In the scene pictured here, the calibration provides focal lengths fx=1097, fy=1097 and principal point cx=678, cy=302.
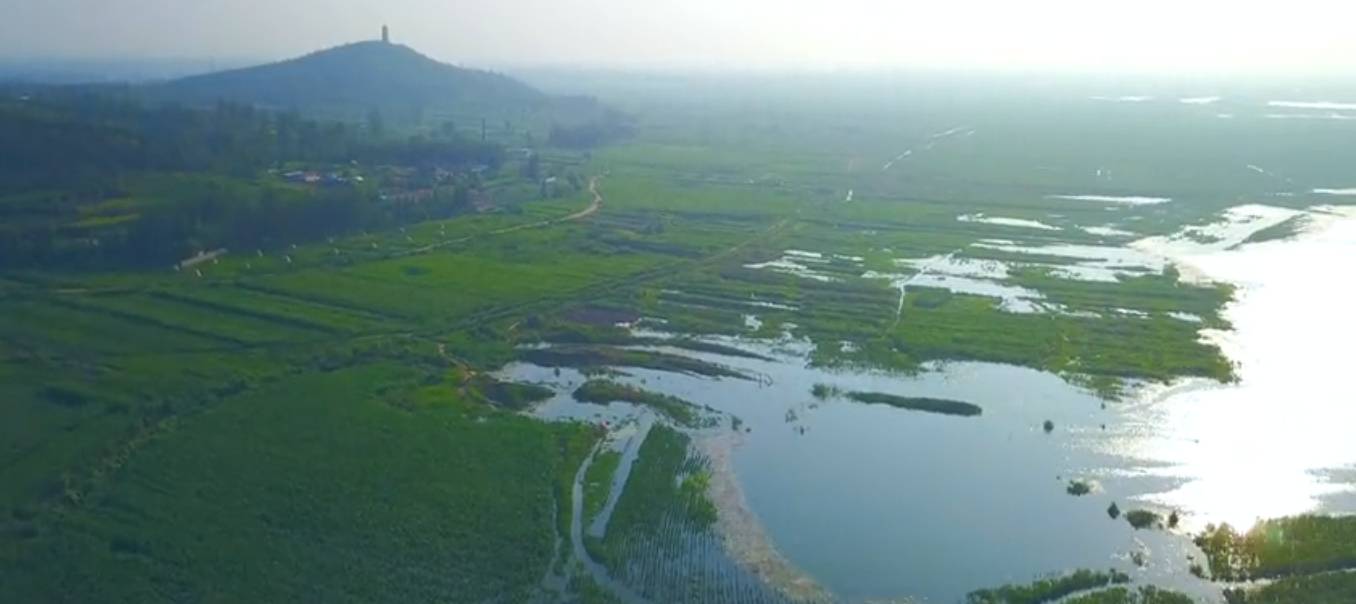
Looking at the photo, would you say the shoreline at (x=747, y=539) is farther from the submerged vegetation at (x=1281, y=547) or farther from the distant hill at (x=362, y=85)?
the distant hill at (x=362, y=85)

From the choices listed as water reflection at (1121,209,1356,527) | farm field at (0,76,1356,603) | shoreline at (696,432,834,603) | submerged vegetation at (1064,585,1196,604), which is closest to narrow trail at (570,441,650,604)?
farm field at (0,76,1356,603)

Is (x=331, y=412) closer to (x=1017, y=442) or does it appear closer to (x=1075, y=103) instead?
(x=1017, y=442)

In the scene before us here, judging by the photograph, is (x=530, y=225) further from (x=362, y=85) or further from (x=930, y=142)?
(x=362, y=85)

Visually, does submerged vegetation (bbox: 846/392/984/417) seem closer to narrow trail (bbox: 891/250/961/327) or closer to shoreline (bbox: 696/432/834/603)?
shoreline (bbox: 696/432/834/603)

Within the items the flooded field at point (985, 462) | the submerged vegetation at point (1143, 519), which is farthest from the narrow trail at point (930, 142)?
the submerged vegetation at point (1143, 519)

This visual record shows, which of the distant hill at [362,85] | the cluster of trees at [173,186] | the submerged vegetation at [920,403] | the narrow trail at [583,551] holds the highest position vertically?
the distant hill at [362,85]

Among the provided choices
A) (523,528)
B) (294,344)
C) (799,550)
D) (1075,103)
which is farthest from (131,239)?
(1075,103)

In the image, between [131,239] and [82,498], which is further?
[131,239]

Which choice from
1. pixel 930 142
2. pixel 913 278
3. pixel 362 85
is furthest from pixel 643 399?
pixel 362 85

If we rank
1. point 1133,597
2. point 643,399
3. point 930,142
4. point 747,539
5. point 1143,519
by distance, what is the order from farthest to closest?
1. point 930,142
2. point 643,399
3. point 1143,519
4. point 747,539
5. point 1133,597
